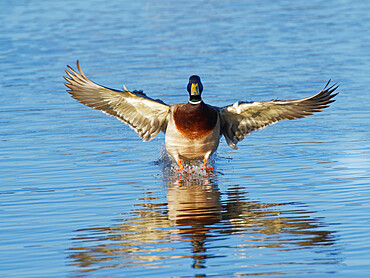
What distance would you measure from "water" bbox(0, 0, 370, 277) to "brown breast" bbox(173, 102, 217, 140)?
60 centimetres

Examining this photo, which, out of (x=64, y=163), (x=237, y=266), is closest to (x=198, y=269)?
(x=237, y=266)

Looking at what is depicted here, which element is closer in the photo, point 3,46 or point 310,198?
point 310,198

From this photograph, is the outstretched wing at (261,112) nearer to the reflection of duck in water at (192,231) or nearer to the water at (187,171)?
the water at (187,171)

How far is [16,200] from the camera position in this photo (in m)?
8.80

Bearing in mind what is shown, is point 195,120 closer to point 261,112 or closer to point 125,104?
point 261,112

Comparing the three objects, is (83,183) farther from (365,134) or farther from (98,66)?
(98,66)

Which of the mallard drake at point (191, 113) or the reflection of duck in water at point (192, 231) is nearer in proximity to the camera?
the reflection of duck in water at point (192, 231)

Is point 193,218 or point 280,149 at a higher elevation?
point 280,149

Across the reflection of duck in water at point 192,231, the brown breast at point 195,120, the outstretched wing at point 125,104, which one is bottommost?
the reflection of duck in water at point 192,231

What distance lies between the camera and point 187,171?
35.5ft

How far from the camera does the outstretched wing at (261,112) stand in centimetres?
1017

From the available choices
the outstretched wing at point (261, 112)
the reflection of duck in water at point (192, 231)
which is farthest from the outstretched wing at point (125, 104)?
the reflection of duck in water at point (192, 231)

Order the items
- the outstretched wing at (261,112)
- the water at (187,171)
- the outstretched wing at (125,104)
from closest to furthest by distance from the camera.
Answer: the water at (187,171) → the outstretched wing at (261,112) → the outstretched wing at (125,104)

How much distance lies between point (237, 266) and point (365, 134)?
5.67 m
